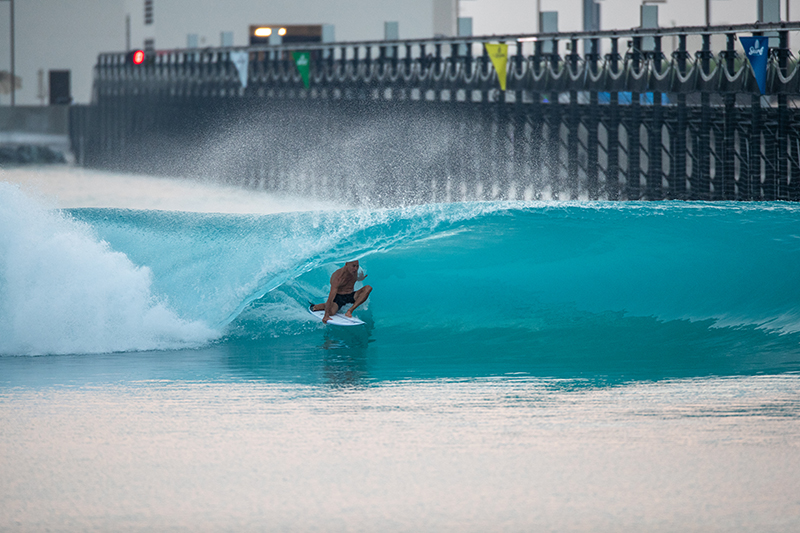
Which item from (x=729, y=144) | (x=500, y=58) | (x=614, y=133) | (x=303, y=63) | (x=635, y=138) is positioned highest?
(x=303, y=63)

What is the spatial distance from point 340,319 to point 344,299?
0.82 feet

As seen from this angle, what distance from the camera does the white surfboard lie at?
1060 cm

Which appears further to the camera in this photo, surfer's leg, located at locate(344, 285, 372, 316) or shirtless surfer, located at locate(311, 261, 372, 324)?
surfer's leg, located at locate(344, 285, 372, 316)

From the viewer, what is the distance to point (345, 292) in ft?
35.4

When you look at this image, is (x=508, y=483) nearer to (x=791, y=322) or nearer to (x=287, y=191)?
(x=791, y=322)

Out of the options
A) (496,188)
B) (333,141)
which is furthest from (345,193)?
(496,188)

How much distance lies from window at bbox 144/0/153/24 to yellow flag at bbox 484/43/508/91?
32842mm

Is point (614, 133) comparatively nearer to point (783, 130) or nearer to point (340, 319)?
point (783, 130)

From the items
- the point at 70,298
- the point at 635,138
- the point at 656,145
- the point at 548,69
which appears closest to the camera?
the point at 70,298

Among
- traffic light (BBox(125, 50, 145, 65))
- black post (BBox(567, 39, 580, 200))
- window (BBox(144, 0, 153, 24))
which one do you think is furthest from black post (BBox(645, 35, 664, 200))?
window (BBox(144, 0, 153, 24))

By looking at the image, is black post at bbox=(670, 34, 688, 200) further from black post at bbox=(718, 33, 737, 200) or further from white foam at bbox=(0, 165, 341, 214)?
white foam at bbox=(0, 165, 341, 214)

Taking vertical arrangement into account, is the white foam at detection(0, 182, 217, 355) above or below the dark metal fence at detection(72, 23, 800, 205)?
below

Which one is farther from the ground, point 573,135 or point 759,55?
point 759,55

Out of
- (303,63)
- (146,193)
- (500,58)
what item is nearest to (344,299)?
(500,58)
